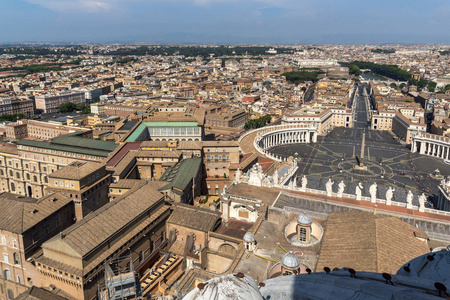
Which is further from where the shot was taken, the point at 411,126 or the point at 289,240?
the point at 411,126

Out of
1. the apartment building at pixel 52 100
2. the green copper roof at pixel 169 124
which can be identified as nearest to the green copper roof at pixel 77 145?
the green copper roof at pixel 169 124

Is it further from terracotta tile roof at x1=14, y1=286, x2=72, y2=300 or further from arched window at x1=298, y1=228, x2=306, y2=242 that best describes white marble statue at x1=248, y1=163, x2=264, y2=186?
terracotta tile roof at x1=14, y1=286, x2=72, y2=300

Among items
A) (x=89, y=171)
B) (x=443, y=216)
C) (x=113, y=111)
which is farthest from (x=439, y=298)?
(x=113, y=111)

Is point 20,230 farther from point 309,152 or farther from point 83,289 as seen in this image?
point 309,152

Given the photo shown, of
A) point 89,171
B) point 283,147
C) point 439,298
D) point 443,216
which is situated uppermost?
point 439,298

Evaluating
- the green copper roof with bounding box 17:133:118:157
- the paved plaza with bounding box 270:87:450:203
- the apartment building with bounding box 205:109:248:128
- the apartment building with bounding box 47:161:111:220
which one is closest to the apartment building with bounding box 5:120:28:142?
the green copper roof with bounding box 17:133:118:157

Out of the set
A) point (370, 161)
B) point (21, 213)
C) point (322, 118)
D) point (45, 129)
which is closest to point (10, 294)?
point (21, 213)

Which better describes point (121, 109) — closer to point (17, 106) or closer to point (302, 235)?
point (17, 106)

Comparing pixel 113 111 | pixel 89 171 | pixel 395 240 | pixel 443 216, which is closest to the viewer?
pixel 395 240
